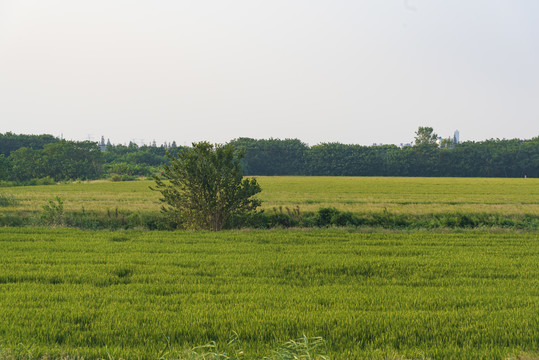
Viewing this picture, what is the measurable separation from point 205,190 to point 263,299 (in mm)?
11042

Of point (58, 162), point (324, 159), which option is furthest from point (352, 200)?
point (324, 159)

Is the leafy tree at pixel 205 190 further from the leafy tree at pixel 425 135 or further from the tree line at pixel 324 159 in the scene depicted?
the leafy tree at pixel 425 135

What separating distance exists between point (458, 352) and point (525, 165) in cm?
12760

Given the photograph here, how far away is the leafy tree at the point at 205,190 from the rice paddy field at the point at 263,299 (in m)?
4.89

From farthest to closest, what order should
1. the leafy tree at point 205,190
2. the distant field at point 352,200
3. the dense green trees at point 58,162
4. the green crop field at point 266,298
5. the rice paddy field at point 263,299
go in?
the dense green trees at point 58,162
the distant field at point 352,200
the leafy tree at point 205,190
the green crop field at point 266,298
the rice paddy field at point 263,299

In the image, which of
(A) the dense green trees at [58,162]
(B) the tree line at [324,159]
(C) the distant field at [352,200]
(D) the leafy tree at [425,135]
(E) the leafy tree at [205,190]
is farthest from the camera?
(D) the leafy tree at [425,135]

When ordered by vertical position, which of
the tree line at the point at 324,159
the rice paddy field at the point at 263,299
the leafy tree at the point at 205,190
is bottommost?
the rice paddy field at the point at 263,299

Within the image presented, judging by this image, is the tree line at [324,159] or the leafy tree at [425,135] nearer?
the tree line at [324,159]

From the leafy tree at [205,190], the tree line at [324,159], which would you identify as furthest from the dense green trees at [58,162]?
the leafy tree at [205,190]

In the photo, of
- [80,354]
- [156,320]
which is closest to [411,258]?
[156,320]

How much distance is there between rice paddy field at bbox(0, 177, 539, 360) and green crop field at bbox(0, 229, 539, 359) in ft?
0.08

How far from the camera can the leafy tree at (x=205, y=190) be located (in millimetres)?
18188

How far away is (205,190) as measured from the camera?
1817 cm

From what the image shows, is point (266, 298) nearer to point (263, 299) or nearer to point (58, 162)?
point (263, 299)
